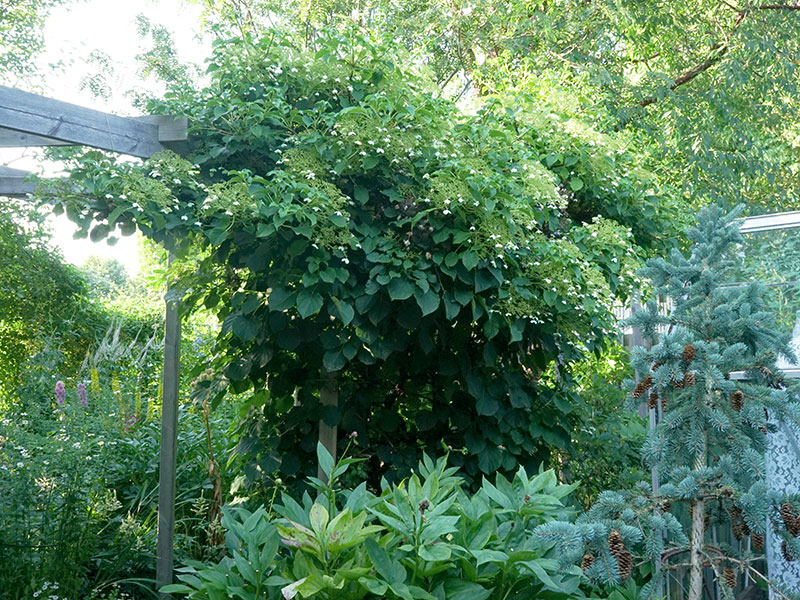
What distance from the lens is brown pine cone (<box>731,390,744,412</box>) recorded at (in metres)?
1.94

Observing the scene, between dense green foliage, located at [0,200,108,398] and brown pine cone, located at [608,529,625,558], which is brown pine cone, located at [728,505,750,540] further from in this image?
dense green foliage, located at [0,200,108,398]

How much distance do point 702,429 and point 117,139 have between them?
94.6 inches

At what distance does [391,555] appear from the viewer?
1.91m

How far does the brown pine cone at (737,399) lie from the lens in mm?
1944

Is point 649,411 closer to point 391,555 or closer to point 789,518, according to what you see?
point 789,518

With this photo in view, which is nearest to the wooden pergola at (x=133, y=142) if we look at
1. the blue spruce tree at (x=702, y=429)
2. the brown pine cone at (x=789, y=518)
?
the blue spruce tree at (x=702, y=429)

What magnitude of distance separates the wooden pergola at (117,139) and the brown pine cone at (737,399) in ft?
7.57

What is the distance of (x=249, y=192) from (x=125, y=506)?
2284 mm

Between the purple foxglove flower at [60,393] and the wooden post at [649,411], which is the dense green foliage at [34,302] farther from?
the wooden post at [649,411]

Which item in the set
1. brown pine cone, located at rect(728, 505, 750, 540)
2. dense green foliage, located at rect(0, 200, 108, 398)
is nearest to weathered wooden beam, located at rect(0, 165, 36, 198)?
dense green foliage, located at rect(0, 200, 108, 398)

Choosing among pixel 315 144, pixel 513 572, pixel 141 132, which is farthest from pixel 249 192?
pixel 513 572

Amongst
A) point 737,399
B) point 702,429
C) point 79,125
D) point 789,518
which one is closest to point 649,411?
point 702,429

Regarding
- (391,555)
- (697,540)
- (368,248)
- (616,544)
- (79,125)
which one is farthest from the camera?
(368,248)

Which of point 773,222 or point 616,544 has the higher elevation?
point 773,222
